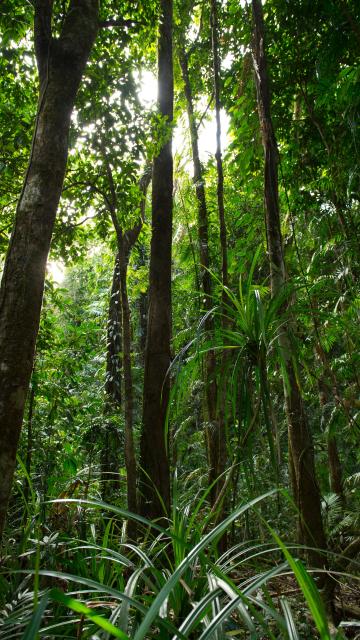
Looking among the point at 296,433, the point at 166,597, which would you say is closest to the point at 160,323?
the point at 296,433

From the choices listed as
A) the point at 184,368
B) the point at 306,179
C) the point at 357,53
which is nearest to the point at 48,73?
the point at 184,368

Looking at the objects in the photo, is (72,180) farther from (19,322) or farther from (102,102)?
(19,322)

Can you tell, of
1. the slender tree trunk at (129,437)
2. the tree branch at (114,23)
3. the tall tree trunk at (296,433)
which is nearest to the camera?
the tall tree trunk at (296,433)

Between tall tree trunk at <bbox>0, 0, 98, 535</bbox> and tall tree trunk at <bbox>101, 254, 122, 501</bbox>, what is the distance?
10.4 ft

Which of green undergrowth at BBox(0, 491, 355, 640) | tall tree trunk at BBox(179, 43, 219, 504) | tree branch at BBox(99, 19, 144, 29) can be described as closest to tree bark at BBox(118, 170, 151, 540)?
green undergrowth at BBox(0, 491, 355, 640)

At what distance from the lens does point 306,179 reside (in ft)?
14.7

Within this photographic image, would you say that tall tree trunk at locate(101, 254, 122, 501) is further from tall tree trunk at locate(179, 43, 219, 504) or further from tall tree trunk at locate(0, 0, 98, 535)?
tall tree trunk at locate(0, 0, 98, 535)

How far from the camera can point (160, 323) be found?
418 cm

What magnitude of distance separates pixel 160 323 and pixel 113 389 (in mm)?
2650

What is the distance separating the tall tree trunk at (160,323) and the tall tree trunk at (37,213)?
1.45 meters

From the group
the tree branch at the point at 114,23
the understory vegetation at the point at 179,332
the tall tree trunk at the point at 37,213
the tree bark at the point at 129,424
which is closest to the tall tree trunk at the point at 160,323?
the understory vegetation at the point at 179,332

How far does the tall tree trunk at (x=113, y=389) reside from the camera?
17.9 feet

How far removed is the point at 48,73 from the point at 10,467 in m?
1.97

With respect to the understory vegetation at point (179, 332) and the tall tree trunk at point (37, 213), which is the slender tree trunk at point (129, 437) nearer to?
the understory vegetation at point (179, 332)
